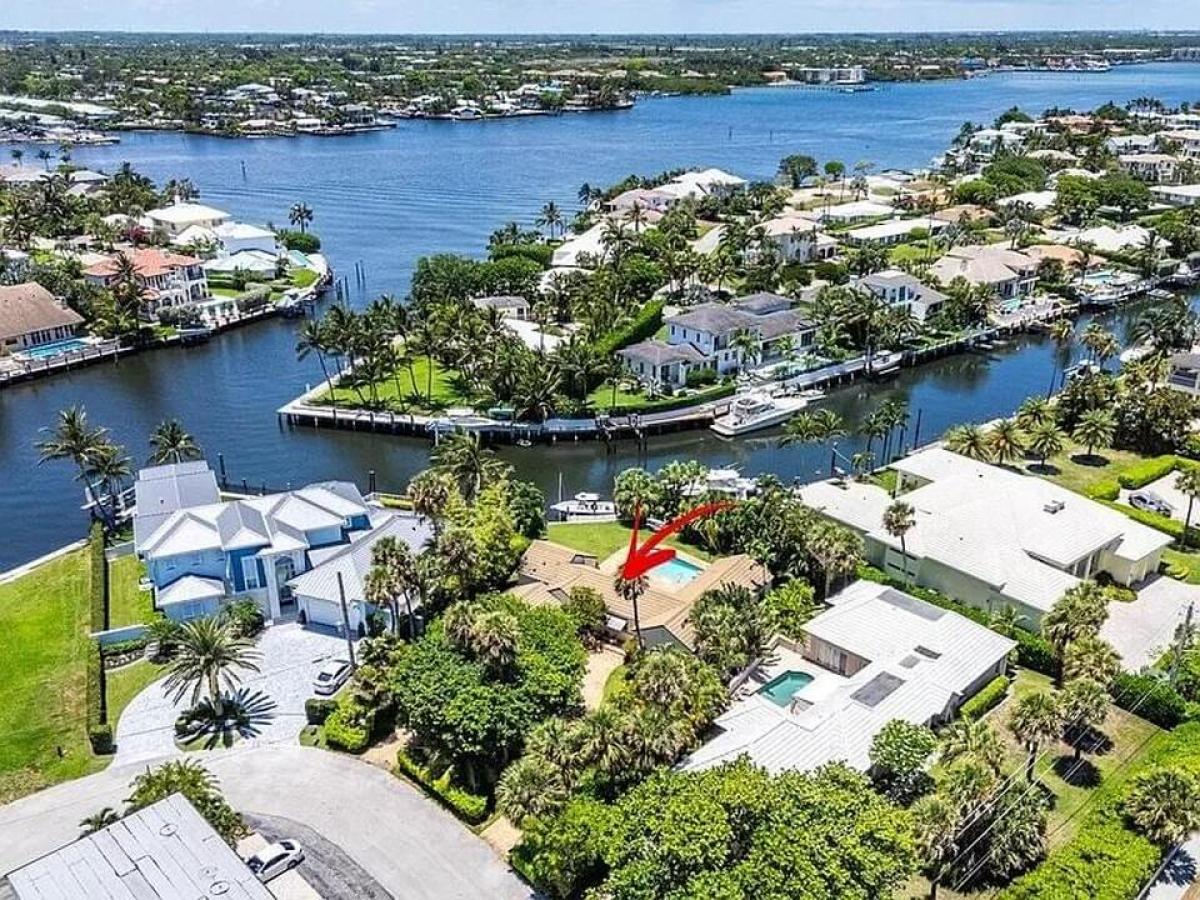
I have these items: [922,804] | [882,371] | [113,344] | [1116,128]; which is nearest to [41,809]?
[922,804]

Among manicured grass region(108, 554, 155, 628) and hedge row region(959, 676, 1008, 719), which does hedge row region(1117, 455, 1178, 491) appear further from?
manicured grass region(108, 554, 155, 628)

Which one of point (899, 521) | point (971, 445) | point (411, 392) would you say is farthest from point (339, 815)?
point (411, 392)

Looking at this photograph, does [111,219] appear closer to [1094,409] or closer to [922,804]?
[1094,409]

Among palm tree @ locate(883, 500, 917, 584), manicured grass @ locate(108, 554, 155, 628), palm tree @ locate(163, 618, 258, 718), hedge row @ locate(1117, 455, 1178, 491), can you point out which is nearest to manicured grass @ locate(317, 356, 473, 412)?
manicured grass @ locate(108, 554, 155, 628)

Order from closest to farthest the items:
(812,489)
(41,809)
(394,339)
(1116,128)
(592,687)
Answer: (41,809) < (592,687) < (812,489) < (394,339) < (1116,128)

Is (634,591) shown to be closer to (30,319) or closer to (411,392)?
(411,392)

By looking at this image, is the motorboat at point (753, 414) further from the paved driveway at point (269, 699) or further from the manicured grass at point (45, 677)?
the manicured grass at point (45, 677)

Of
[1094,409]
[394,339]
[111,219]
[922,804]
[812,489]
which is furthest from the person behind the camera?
[111,219]
